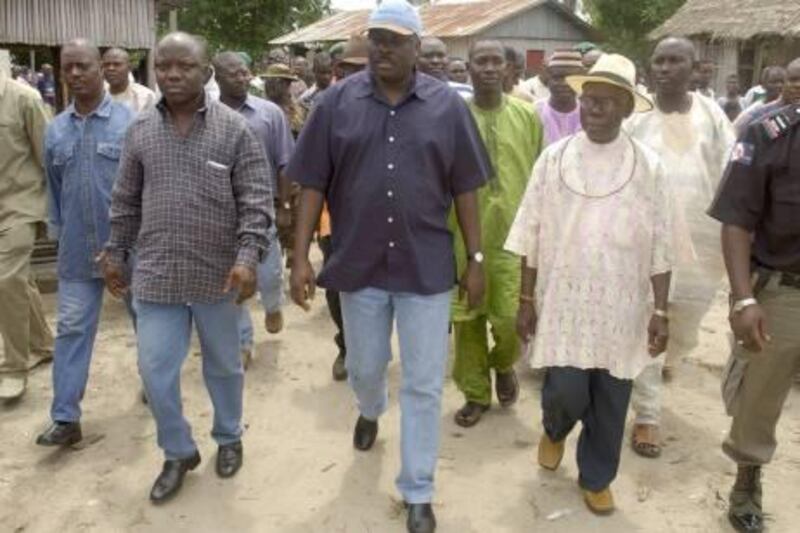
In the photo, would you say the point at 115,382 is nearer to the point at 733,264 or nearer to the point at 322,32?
the point at 733,264

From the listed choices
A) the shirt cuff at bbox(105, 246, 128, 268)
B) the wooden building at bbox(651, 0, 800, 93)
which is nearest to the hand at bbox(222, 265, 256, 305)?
the shirt cuff at bbox(105, 246, 128, 268)

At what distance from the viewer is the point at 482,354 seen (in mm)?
4594

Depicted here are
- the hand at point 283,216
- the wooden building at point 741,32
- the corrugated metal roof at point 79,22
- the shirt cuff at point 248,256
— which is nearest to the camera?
the shirt cuff at point 248,256

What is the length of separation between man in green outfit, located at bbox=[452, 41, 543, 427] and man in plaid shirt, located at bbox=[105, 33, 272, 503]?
1217 mm

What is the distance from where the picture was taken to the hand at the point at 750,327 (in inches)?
121

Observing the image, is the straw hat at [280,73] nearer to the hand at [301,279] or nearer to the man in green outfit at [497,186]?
the man in green outfit at [497,186]

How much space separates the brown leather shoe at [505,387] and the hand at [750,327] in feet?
5.93

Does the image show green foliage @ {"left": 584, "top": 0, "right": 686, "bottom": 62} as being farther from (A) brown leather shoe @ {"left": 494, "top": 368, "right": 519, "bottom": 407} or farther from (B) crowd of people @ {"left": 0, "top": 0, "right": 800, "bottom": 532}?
(B) crowd of people @ {"left": 0, "top": 0, "right": 800, "bottom": 532}

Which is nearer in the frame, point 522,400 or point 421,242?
point 421,242

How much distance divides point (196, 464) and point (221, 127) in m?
1.54

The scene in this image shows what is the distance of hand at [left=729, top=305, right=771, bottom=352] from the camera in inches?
121

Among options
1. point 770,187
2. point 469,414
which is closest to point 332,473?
point 469,414

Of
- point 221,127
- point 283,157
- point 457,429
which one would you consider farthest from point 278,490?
point 283,157

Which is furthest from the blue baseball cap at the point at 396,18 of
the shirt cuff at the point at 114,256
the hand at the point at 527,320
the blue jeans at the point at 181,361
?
the shirt cuff at the point at 114,256
